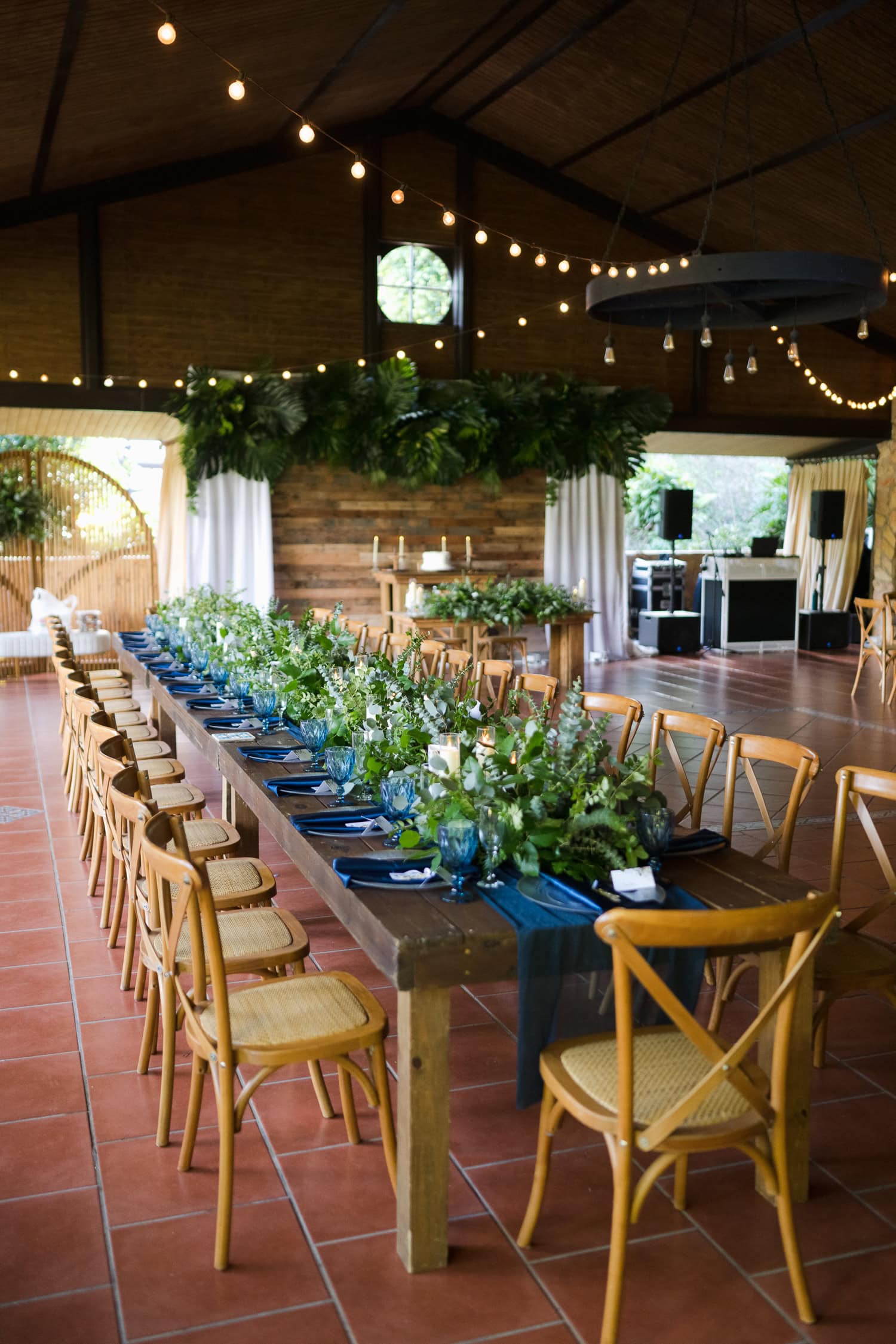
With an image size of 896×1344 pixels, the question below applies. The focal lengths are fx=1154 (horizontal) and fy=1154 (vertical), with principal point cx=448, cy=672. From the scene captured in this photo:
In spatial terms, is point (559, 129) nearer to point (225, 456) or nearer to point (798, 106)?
point (798, 106)

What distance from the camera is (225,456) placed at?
38.7ft

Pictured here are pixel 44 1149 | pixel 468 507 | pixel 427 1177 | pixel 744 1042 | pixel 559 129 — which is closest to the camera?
pixel 744 1042

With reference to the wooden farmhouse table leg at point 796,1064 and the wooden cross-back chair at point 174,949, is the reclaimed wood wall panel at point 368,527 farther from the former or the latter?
the wooden farmhouse table leg at point 796,1064

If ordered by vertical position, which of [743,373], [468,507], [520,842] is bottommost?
[520,842]

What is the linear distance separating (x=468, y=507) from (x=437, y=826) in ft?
34.7

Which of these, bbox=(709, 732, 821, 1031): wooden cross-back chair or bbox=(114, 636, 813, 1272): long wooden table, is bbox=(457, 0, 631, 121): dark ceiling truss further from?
bbox=(114, 636, 813, 1272): long wooden table

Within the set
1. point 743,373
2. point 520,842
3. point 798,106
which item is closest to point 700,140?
point 798,106

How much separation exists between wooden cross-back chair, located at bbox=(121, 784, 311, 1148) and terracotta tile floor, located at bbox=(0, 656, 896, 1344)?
12cm

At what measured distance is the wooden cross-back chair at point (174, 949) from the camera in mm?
2785

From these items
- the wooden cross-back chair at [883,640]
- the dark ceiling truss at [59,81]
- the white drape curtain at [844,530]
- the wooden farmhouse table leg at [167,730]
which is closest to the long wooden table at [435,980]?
the wooden farmhouse table leg at [167,730]

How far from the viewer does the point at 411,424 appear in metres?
12.2

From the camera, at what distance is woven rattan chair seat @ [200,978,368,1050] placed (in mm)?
2453

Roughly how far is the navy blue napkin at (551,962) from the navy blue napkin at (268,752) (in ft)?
5.10

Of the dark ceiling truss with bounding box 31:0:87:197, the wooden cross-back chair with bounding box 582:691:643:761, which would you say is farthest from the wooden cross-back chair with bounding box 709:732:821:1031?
the dark ceiling truss with bounding box 31:0:87:197
